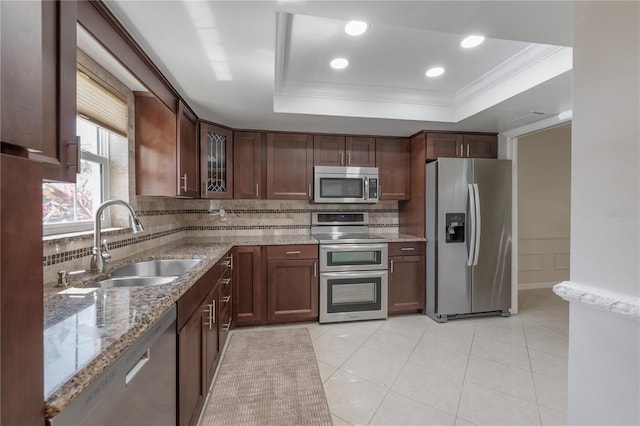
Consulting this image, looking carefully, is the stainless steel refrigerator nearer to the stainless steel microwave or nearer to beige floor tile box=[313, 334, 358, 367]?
the stainless steel microwave

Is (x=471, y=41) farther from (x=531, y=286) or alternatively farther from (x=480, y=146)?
(x=531, y=286)

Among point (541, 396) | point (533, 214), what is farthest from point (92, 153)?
point (533, 214)

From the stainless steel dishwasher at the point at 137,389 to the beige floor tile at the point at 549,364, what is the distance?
2.62 meters

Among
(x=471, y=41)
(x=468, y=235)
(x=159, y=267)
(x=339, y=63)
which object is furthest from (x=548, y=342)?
(x=159, y=267)

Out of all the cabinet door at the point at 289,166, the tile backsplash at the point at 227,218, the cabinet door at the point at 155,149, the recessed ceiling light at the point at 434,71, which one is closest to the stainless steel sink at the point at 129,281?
the tile backsplash at the point at 227,218

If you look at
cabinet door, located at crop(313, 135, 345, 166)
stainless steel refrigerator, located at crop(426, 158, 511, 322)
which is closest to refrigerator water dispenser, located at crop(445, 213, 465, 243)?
stainless steel refrigerator, located at crop(426, 158, 511, 322)

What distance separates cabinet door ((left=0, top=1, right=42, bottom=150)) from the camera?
0.52 m

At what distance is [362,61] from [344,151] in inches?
52.0

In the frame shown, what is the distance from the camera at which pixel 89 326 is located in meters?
0.92

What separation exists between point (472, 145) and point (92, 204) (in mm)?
3786

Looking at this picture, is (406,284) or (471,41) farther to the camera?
(406,284)

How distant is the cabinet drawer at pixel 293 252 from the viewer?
3049mm

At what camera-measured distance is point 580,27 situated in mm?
944

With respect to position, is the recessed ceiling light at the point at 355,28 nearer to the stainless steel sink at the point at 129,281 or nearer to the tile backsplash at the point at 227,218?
the stainless steel sink at the point at 129,281
